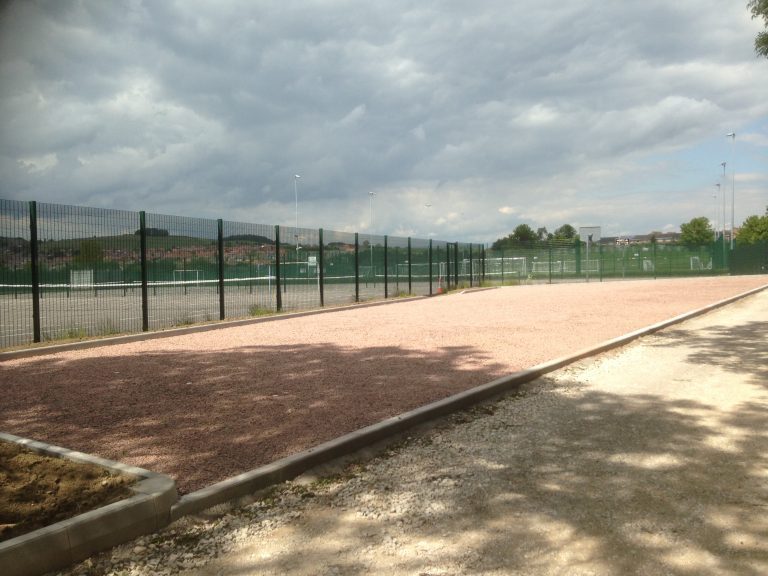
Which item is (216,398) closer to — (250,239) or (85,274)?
(85,274)

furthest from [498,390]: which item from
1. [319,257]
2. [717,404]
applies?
[319,257]

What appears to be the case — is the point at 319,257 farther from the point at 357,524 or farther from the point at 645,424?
the point at 357,524

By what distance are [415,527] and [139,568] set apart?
5.14ft

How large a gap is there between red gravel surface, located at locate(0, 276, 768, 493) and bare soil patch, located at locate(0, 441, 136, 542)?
1.35 feet

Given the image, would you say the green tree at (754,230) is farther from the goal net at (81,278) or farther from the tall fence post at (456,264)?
the goal net at (81,278)

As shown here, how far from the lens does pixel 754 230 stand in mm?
93250

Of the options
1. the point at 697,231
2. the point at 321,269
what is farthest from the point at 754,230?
the point at 321,269

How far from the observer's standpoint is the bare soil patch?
364 cm

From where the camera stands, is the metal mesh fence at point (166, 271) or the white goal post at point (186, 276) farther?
the white goal post at point (186, 276)

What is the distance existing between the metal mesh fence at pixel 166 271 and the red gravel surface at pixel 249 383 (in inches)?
72.1

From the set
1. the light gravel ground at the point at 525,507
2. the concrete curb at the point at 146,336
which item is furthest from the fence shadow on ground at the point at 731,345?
the concrete curb at the point at 146,336

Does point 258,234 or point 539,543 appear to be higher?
point 258,234

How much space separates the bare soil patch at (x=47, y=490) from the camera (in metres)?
3.64

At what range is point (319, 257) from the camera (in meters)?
20.2
